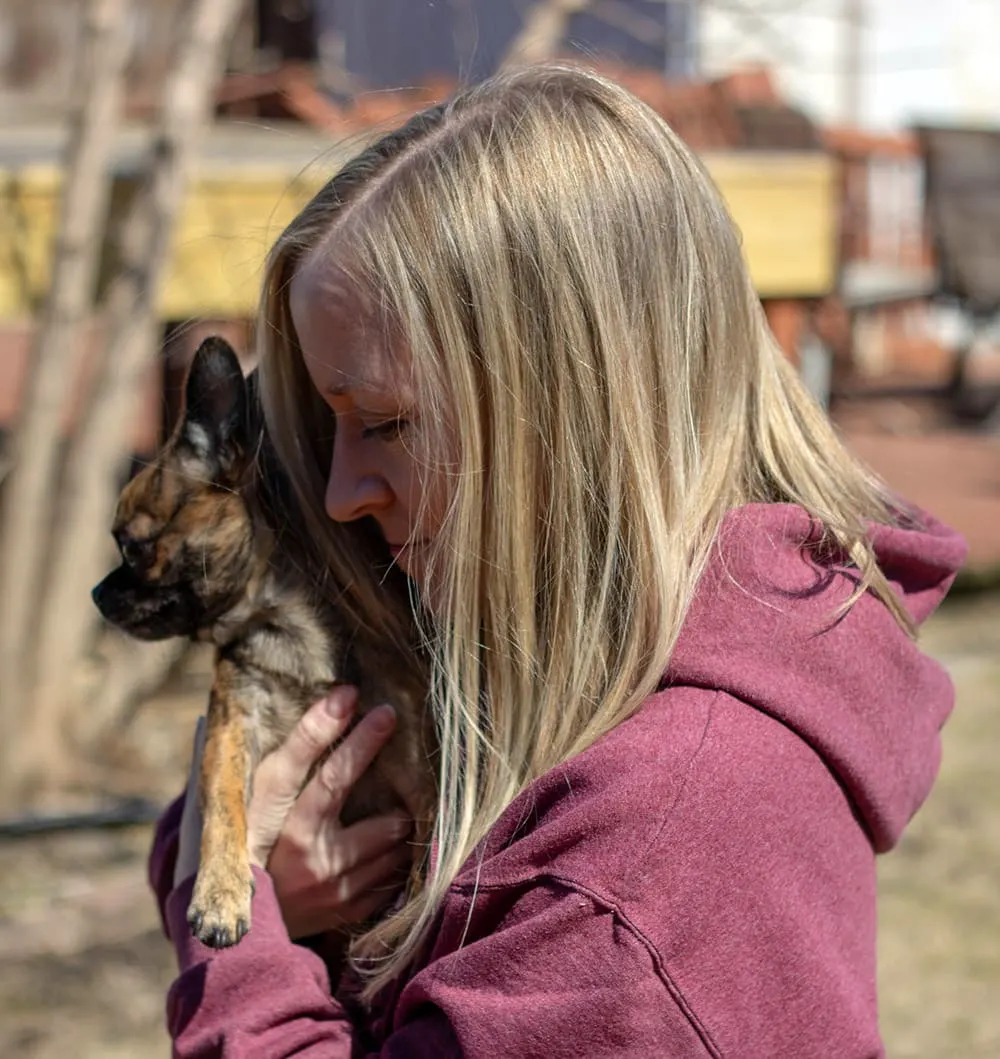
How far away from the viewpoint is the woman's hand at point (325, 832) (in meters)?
1.91

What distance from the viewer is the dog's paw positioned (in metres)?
1.78

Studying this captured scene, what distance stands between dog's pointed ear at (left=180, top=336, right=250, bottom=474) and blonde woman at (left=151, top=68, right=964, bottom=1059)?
1.14 ft

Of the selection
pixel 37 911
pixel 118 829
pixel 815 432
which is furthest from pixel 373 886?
pixel 118 829

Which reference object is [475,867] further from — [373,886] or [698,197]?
[698,197]

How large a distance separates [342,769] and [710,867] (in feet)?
2.26

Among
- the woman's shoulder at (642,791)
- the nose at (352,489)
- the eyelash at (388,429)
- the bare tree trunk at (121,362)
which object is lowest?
the bare tree trunk at (121,362)

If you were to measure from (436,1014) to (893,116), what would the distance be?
15211mm

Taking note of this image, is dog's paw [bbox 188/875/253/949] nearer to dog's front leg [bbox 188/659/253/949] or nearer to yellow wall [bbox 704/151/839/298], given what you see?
dog's front leg [bbox 188/659/253/949]

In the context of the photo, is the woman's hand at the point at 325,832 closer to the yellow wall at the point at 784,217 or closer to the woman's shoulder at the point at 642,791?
the woman's shoulder at the point at 642,791

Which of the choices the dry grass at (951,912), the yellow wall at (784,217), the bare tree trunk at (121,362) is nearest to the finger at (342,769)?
the dry grass at (951,912)

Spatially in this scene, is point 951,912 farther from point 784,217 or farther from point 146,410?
point 146,410

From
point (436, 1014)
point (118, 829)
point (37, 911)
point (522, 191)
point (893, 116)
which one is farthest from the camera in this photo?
point (893, 116)

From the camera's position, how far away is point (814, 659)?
4.89ft

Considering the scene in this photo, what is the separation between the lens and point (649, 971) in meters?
1.33
